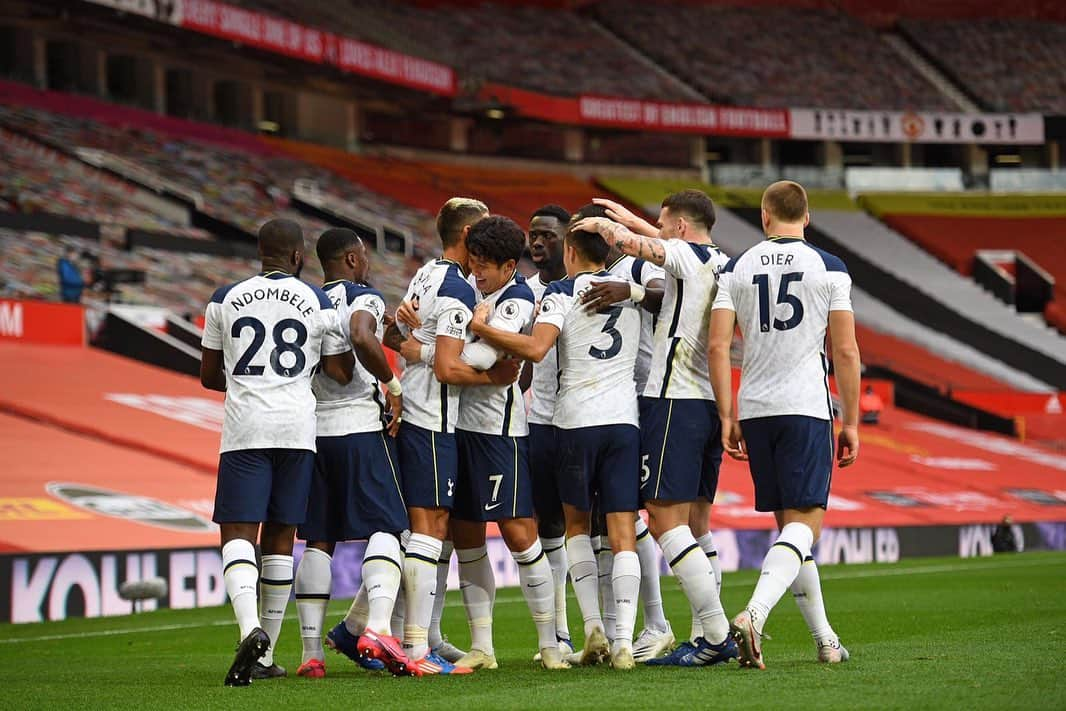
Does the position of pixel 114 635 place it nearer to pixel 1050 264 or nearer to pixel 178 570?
pixel 178 570

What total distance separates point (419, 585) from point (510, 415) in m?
0.95

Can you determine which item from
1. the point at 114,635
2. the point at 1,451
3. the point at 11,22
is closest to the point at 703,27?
the point at 11,22

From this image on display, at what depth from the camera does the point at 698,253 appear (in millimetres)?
7492

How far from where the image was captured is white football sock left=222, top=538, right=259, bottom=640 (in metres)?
6.96

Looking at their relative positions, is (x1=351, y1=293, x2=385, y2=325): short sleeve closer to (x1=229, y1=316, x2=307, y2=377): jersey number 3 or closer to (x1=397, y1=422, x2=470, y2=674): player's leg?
(x1=229, y1=316, x2=307, y2=377): jersey number 3

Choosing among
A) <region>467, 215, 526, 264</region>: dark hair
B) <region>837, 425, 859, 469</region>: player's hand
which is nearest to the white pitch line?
<region>467, 215, 526, 264</region>: dark hair

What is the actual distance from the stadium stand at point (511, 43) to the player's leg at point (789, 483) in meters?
35.3

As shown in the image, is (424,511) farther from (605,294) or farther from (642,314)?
(642,314)

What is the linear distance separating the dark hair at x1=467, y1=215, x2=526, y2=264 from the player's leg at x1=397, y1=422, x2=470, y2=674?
0.92m

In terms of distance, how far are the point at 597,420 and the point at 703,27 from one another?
47630 millimetres

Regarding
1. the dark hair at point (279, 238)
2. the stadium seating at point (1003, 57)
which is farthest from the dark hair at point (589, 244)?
the stadium seating at point (1003, 57)

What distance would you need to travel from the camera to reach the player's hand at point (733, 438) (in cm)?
705

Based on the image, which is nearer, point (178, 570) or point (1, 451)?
point (178, 570)

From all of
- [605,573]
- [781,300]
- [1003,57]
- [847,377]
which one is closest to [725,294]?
[781,300]
